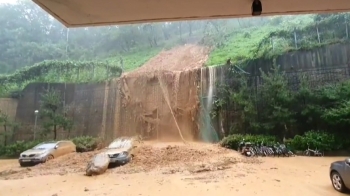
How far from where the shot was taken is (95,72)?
16.4 m

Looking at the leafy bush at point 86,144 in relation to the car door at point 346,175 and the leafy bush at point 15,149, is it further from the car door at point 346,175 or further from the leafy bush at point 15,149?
the car door at point 346,175

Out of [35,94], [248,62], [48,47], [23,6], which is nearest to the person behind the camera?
[248,62]

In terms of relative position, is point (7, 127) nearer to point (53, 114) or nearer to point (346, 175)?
point (53, 114)

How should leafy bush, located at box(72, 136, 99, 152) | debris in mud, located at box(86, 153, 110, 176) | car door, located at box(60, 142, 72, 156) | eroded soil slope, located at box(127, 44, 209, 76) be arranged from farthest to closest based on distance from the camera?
1. eroded soil slope, located at box(127, 44, 209, 76)
2. leafy bush, located at box(72, 136, 99, 152)
3. car door, located at box(60, 142, 72, 156)
4. debris in mud, located at box(86, 153, 110, 176)

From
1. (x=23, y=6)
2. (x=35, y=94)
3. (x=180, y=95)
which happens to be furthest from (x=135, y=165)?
(x=23, y=6)

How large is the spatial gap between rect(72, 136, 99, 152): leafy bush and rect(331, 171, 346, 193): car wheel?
959 cm

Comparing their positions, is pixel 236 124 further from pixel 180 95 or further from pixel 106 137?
pixel 106 137

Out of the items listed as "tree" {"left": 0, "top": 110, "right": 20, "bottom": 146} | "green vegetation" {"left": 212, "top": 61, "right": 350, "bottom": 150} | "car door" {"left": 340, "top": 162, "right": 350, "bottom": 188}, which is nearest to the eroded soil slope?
"green vegetation" {"left": 212, "top": 61, "right": 350, "bottom": 150}

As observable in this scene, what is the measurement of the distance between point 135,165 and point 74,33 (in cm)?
2151

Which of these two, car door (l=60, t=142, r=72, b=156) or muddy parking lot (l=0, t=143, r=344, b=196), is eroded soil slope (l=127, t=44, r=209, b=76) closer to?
car door (l=60, t=142, r=72, b=156)

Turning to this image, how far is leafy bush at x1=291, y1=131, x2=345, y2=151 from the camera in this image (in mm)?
8617

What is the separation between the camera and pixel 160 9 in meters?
2.13

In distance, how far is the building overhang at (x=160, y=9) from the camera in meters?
2.00

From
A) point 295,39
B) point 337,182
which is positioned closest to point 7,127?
point 337,182
